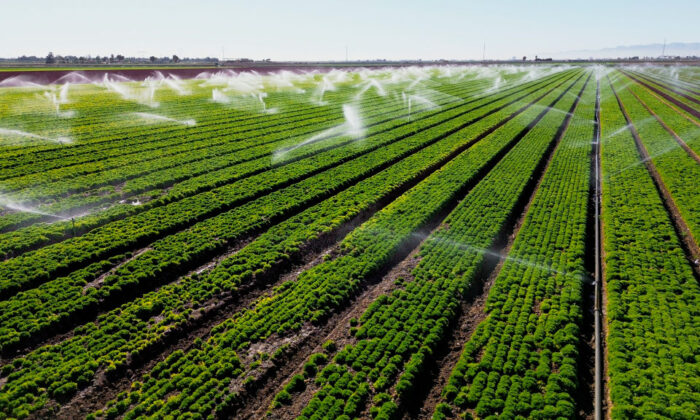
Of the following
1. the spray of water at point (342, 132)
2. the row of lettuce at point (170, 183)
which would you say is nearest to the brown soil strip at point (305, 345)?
the row of lettuce at point (170, 183)

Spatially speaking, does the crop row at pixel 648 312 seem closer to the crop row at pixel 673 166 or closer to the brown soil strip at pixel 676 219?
the brown soil strip at pixel 676 219

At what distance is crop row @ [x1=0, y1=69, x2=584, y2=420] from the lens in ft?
39.4

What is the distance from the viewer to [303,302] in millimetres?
15727

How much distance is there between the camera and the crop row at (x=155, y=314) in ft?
39.4

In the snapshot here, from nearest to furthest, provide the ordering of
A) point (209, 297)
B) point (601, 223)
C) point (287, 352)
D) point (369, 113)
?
point (287, 352) < point (209, 297) < point (601, 223) < point (369, 113)

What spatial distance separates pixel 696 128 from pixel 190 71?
119 metres

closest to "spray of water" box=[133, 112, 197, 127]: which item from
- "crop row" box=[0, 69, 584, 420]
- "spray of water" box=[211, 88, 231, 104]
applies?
"spray of water" box=[211, 88, 231, 104]

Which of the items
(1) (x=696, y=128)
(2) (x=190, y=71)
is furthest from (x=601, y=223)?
(2) (x=190, y=71)

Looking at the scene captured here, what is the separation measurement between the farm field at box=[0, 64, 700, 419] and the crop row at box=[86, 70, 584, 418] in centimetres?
8

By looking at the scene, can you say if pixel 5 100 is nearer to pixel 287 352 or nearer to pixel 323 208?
pixel 323 208

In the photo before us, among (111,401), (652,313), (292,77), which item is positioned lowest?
(111,401)

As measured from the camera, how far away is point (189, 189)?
26.9 meters

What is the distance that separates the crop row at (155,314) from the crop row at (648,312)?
12673 millimetres

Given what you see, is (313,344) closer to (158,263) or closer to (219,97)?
(158,263)
